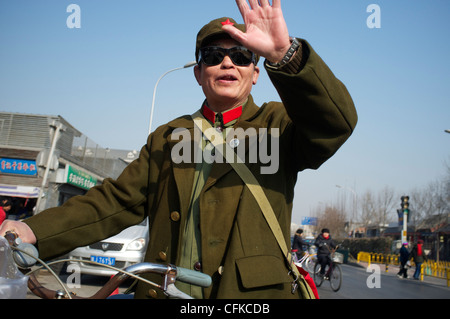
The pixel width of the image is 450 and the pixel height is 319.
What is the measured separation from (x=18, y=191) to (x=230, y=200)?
1574cm

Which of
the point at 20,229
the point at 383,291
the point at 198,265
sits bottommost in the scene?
the point at 383,291

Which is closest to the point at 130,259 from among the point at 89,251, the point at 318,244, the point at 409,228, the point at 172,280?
the point at 89,251

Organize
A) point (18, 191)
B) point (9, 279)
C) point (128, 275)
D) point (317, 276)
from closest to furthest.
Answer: point (9, 279) < point (128, 275) < point (317, 276) < point (18, 191)

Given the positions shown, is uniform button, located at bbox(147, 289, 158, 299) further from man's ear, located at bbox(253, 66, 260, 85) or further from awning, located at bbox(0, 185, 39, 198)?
awning, located at bbox(0, 185, 39, 198)

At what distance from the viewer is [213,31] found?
2.18m

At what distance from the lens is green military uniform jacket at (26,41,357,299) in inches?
63.6

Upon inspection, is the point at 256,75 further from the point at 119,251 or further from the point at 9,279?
the point at 119,251

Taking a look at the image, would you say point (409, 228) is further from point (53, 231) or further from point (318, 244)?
point (53, 231)

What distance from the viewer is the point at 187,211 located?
1.94 meters

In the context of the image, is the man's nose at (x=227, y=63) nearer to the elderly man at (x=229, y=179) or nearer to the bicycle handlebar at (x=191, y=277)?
the elderly man at (x=229, y=179)

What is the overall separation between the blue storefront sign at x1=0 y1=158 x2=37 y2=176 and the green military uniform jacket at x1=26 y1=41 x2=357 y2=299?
15.8 meters

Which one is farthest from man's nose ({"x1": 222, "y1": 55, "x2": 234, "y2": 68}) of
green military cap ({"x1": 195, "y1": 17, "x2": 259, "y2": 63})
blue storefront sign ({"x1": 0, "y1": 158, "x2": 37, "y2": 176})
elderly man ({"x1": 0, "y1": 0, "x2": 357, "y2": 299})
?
blue storefront sign ({"x1": 0, "y1": 158, "x2": 37, "y2": 176})

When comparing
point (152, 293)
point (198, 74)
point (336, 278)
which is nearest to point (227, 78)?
point (198, 74)

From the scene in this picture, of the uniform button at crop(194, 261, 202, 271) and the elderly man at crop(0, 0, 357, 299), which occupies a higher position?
the elderly man at crop(0, 0, 357, 299)
